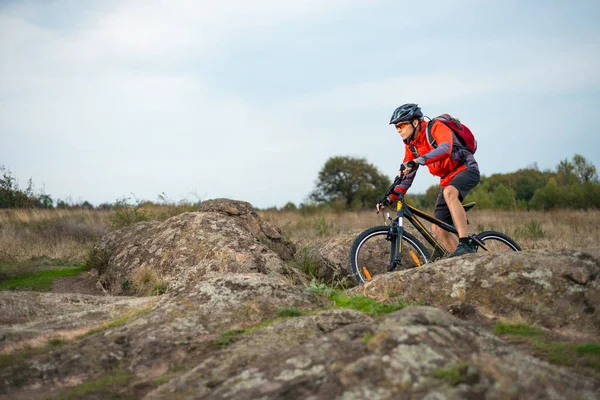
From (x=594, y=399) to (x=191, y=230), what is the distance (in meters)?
6.84

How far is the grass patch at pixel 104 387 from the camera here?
10.6 ft

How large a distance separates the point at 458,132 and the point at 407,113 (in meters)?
0.66

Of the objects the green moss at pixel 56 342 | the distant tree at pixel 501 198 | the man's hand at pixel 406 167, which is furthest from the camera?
the distant tree at pixel 501 198

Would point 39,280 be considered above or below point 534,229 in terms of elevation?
above

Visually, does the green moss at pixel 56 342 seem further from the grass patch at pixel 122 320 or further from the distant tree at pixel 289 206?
the distant tree at pixel 289 206

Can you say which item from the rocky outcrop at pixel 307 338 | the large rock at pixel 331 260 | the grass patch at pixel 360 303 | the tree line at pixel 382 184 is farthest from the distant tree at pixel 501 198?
the grass patch at pixel 360 303

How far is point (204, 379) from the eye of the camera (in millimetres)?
3170

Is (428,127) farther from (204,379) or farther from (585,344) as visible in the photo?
(204,379)

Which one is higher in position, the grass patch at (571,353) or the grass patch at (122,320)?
the grass patch at (122,320)

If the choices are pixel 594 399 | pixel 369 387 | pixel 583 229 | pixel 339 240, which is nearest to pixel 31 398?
pixel 369 387

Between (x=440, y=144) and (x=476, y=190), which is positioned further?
(x=476, y=190)

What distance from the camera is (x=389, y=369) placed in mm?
2758

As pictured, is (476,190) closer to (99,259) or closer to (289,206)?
(289,206)

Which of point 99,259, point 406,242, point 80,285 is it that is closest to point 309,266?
point 406,242
